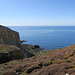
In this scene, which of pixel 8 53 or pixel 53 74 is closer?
pixel 53 74

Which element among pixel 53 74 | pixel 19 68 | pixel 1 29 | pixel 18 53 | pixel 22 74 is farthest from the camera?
pixel 1 29

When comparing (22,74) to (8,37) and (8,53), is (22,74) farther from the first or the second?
(8,37)

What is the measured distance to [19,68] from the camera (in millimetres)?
11844

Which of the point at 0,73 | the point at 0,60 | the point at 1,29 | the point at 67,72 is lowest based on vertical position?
the point at 0,60

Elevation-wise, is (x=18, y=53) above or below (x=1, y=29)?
below

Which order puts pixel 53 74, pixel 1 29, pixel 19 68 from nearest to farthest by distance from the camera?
pixel 53 74 → pixel 19 68 → pixel 1 29

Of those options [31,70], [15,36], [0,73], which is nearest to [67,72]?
[31,70]

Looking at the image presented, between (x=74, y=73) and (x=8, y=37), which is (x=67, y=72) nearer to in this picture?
(x=74, y=73)

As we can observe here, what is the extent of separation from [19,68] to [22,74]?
1653 mm

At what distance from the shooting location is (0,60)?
59.0ft

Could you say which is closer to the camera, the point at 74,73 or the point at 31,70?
the point at 74,73

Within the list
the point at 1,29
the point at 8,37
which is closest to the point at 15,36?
the point at 8,37

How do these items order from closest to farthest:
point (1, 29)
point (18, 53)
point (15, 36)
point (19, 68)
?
point (19, 68) < point (18, 53) < point (1, 29) < point (15, 36)

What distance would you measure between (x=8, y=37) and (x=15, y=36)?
5.44 metres
